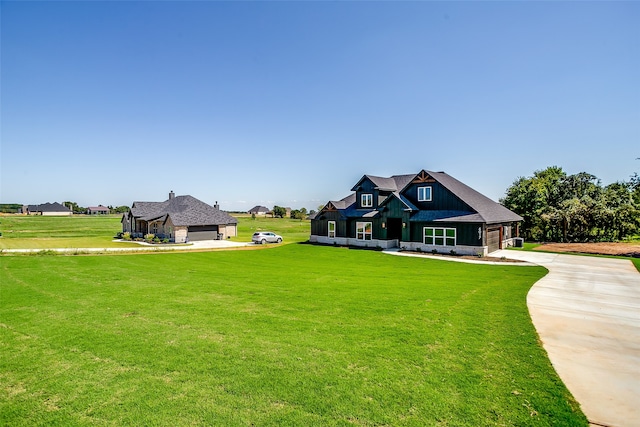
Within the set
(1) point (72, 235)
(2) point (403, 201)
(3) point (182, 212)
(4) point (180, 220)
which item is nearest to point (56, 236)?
(1) point (72, 235)

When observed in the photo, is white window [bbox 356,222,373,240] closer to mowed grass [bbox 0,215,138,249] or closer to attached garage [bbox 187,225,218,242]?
attached garage [bbox 187,225,218,242]

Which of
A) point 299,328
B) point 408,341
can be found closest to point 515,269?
point 408,341

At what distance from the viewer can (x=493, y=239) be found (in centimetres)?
2661

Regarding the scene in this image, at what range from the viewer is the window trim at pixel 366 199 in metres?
32.4

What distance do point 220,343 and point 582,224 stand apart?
38900 millimetres

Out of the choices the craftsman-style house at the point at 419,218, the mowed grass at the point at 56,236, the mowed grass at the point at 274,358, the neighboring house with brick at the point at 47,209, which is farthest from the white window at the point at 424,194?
the neighboring house with brick at the point at 47,209

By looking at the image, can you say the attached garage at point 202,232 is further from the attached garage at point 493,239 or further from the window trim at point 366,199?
the attached garage at point 493,239

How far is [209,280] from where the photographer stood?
14.5 meters

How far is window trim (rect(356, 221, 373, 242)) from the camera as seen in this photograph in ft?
102

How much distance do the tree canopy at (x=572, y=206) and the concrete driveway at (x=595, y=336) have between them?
1979 cm

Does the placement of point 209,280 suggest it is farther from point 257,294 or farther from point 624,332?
point 624,332

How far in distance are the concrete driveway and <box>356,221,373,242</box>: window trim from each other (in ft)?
54.5

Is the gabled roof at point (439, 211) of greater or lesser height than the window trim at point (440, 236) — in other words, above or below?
above

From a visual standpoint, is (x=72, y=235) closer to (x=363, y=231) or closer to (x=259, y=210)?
(x=363, y=231)
